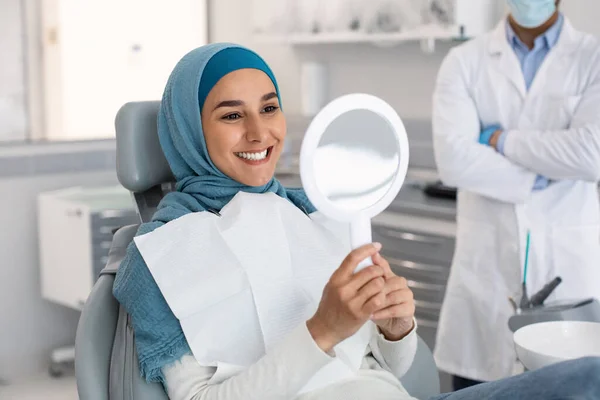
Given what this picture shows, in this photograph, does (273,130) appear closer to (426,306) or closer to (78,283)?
(426,306)

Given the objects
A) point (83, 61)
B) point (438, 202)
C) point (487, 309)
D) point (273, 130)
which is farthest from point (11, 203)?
point (273, 130)

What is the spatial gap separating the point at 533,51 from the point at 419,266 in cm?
96

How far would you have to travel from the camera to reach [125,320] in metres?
1.56

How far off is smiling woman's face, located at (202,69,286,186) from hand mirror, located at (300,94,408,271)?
1.04 feet

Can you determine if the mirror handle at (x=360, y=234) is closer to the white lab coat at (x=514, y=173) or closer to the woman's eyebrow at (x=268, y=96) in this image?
the woman's eyebrow at (x=268, y=96)

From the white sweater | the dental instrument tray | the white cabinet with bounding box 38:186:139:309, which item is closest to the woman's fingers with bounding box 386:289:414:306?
the white sweater

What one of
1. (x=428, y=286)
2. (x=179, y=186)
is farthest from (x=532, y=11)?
(x=179, y=186)

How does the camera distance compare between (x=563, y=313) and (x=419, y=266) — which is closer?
(x=563, y=313)

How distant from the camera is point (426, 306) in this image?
10.5 ft

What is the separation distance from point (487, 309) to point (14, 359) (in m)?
2.47

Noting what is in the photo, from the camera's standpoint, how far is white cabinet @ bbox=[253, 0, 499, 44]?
328cm

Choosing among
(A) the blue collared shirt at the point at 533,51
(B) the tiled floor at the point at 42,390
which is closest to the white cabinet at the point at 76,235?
(B) the tiled floor at the point at 42,390

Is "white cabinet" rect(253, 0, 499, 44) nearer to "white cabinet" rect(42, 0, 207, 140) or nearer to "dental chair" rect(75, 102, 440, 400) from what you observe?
"white cabinet" rect(42, 0, 207, 140)

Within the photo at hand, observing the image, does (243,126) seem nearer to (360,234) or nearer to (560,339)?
(360,234)
